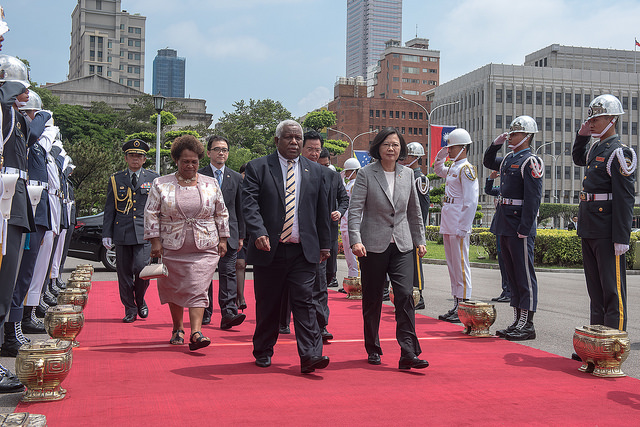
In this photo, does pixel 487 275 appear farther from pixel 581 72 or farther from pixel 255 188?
pixel 581 72

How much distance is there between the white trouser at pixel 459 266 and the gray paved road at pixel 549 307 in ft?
1.99

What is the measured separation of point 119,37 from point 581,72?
9583 centimetres

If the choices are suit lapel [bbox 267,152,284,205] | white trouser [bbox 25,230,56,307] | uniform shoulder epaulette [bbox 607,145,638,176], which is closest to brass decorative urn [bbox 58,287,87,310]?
white trouser [bbox 25,230,56,307]

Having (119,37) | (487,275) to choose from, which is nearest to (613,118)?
(487,275)

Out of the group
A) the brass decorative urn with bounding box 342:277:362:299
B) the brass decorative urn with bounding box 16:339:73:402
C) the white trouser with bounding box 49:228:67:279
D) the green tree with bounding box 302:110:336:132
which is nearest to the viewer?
the brass decorative urn with bounding box 16:339:73:402

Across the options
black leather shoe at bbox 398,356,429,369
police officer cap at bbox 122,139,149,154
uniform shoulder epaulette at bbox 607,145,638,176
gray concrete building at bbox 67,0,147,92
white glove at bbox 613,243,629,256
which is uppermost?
gray concrete building at bbox 67,0,147,92

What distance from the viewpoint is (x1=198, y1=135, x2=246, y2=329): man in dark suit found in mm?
8031

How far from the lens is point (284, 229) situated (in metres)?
5.84

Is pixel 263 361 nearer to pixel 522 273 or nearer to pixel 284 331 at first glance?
pixel 284 331

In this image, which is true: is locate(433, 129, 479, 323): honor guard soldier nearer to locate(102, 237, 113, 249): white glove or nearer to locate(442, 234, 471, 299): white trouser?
locate(442, 234, 471, 299): white trouser

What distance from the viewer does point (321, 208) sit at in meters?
6.07

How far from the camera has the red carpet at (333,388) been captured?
4.31 meters

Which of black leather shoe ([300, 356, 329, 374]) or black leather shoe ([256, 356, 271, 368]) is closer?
black leather shoe ([300, 356, 329, 374])

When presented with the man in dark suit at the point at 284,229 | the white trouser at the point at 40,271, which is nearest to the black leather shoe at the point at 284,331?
the man in dark suit at the point at 284,229
